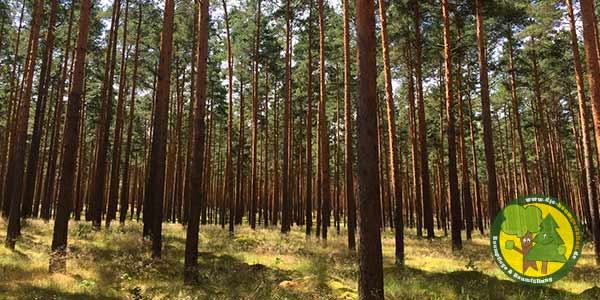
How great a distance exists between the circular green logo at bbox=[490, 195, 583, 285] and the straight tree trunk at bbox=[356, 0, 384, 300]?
3.48 m

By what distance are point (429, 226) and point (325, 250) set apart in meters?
8.41

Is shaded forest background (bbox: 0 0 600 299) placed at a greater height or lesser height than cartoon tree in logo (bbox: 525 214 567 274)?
greater

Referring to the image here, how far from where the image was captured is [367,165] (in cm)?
767

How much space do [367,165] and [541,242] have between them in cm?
465

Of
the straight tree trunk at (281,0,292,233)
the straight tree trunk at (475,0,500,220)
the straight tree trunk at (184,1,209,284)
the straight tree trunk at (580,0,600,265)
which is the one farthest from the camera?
the straight tree trunk at (281,0,292,233)

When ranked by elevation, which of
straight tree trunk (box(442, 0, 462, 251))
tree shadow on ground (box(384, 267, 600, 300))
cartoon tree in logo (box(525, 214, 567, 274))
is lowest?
tree shadow on ground (box(384, 267, 600, 300))

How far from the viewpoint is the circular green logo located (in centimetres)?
846

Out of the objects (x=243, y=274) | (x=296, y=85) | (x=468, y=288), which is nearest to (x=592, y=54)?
(x=468, y=288)

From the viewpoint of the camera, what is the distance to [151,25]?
23531 millimetres

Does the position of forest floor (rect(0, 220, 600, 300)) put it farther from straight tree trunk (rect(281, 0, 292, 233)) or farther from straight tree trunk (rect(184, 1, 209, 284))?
straight tree trunk (rect(281, 0, 292, 233))

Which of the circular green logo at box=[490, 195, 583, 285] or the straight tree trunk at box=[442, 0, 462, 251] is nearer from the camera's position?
the circular green logo at box=[490, 195, 583, 285]

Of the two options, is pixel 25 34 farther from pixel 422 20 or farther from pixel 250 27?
pixel 422 20

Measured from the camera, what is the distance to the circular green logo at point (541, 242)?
8461 mm

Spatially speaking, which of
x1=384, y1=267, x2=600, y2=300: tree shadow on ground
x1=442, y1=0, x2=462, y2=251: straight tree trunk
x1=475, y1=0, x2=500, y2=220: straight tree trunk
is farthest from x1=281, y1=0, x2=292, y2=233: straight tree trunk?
x1=384, y1=267, x2=600, y2=300: tree shadow on ground
